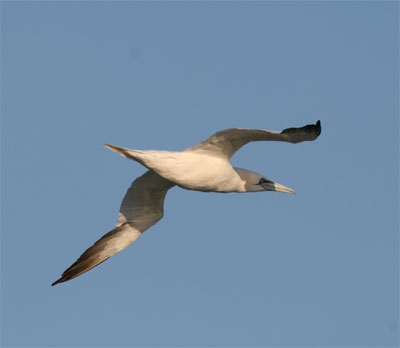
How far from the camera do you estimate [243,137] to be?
48.0ft

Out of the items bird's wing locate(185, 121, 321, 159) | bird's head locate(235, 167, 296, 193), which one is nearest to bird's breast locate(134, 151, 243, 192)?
bird's wing locate(185, 121, 321, 159)

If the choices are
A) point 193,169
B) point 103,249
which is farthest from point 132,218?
point 193,169

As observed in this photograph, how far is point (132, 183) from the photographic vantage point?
17016mm

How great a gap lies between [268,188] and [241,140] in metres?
2.38

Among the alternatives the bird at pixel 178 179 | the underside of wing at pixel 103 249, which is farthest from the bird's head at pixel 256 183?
the underside of wing at pixel 103 249

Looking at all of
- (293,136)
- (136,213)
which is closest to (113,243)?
(136,213)

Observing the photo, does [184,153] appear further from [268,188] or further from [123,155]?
[268,188]

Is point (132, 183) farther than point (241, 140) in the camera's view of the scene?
Yes

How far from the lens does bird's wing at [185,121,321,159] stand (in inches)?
549

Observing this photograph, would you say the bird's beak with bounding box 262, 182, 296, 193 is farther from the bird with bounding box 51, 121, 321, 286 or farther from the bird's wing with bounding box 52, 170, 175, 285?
the bird's wing with bounding box 52, 170, 175, 285

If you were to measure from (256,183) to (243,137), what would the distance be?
2179 mm

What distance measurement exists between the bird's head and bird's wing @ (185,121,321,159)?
1.09m

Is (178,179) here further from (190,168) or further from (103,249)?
(103,249)

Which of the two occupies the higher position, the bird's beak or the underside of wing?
the bird's beak
